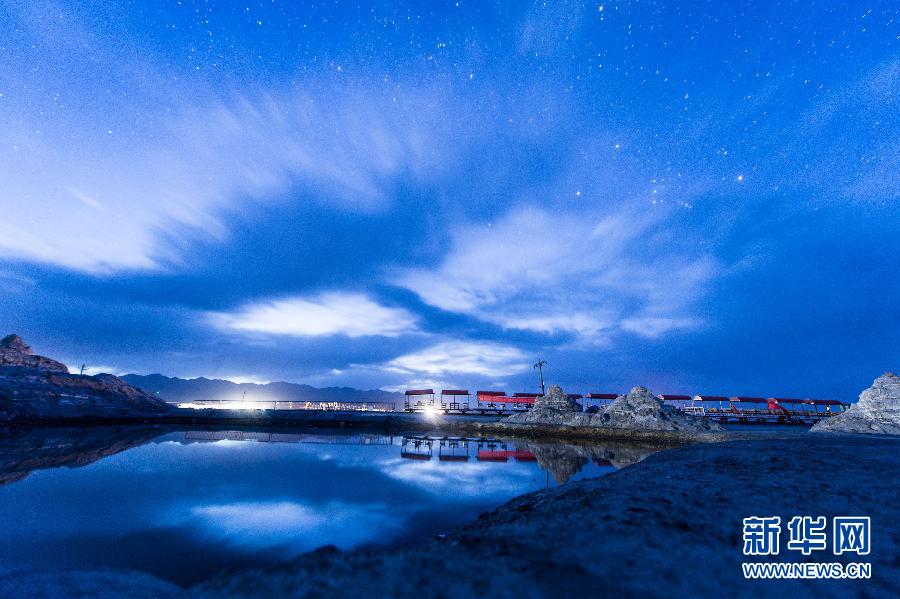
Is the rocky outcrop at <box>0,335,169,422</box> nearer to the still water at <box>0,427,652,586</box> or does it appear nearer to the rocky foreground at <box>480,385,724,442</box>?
the still water at <box>0,427,652,586</box>

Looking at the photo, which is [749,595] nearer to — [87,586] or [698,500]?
[698,500]

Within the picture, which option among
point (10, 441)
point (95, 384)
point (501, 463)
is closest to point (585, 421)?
point (501, 463)

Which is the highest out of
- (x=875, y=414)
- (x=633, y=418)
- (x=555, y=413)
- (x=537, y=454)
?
(x=875, y=414)

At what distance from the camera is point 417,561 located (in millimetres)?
2137

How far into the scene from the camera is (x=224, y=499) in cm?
728

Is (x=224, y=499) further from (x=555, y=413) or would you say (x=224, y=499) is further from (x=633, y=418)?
→ (x=555, y=413)

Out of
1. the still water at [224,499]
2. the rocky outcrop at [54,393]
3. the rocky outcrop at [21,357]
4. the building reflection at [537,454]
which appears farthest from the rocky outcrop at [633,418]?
the rocky outcrop at [21,357]

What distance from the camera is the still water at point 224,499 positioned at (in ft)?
15.2

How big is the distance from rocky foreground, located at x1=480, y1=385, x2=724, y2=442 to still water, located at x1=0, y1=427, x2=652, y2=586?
26.9 feet

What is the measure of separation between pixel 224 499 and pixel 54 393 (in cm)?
3064

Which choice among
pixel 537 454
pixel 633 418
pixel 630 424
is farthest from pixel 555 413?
pixel 537 454

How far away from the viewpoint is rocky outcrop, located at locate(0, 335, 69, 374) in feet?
94.9

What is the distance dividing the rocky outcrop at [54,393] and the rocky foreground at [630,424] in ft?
99.2

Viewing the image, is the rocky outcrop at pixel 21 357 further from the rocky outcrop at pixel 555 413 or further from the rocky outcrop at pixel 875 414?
the rocky outcrop at pixel 875 414
